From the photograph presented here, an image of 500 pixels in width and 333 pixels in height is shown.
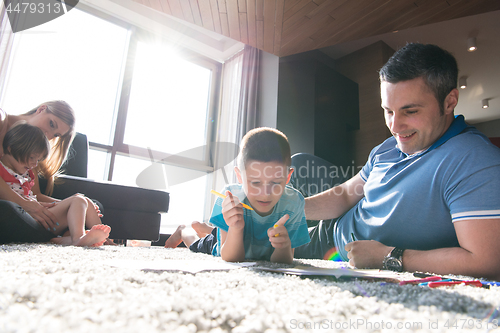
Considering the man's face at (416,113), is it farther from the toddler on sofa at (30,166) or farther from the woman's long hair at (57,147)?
the woman's long hair at (57,147)

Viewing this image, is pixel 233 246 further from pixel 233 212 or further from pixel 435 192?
pixel 435 192

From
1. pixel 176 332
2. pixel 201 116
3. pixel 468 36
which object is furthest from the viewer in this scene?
pixel 201 116

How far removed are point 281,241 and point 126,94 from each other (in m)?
3.56

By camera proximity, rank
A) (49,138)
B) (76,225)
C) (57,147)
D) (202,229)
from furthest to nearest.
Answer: (202,229)
(57,147)
(49,138)
(76,225)

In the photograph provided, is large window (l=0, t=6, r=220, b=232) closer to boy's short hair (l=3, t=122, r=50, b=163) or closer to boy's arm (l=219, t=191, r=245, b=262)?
boy's short hair (l=3, t=122, r=50, b=163)

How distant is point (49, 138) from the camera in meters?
1.51

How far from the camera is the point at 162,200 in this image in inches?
82.0

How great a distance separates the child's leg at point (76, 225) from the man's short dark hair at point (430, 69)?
4.41 ft

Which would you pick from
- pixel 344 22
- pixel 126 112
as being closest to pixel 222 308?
pixel 344 22

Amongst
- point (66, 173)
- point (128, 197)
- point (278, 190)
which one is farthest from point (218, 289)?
point (66, 173)

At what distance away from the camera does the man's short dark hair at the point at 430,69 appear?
892 mm

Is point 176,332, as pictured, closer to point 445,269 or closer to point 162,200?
point 445,269

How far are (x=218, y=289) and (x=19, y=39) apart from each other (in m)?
3.79

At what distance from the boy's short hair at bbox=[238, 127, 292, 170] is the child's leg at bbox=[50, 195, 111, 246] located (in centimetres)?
74
